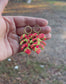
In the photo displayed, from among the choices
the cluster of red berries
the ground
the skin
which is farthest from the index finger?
the ground

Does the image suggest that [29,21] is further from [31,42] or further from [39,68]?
[39,68]

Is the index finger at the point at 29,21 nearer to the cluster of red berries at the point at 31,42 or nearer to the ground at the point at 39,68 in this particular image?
the cluster of red berries at the point at 31,42

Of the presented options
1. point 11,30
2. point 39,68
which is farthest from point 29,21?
point 39,68

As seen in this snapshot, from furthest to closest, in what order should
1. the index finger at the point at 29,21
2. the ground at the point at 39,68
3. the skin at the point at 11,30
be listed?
the ground at the point at 39,68 → the index finger at the point at 29,21 → the skin at the point at 11,30

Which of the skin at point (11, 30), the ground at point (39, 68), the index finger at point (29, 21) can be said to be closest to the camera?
the skin at point (11, 30)

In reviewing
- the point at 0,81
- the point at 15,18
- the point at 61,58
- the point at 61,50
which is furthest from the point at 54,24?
the point at 0,81

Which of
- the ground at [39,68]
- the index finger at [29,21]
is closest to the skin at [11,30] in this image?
the index finger at [29,21]
